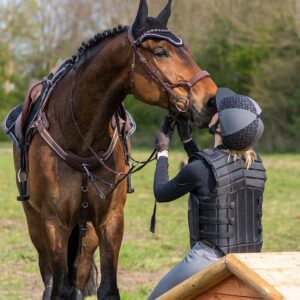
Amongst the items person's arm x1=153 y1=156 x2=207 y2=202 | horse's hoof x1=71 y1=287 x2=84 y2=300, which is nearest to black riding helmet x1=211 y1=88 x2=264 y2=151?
person's arm x1=153 y1=156 x2=207 y2=202

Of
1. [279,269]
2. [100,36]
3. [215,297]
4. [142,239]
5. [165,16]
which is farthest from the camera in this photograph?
[142,239]

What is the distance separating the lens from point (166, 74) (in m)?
4.74

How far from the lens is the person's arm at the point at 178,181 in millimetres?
4066

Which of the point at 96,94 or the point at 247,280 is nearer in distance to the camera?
the point at 247,280

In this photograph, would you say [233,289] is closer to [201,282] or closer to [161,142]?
[201,282]

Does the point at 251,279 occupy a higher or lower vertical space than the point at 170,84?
lower

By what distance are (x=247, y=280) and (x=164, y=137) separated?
1.58 metres

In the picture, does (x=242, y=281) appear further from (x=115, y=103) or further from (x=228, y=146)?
(x=115, y=103)

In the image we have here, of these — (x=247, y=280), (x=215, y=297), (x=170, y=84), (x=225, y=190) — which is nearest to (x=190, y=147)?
(x=170, y=84)

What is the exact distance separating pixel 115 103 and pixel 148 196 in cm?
1062

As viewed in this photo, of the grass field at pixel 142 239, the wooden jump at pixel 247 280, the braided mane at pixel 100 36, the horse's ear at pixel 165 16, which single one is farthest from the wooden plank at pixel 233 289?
the grass field at pixel 142 239

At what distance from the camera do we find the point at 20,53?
47219 millimetres

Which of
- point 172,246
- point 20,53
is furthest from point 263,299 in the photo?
point 20,53

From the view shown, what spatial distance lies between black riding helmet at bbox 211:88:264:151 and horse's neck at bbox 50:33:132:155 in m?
1.06
